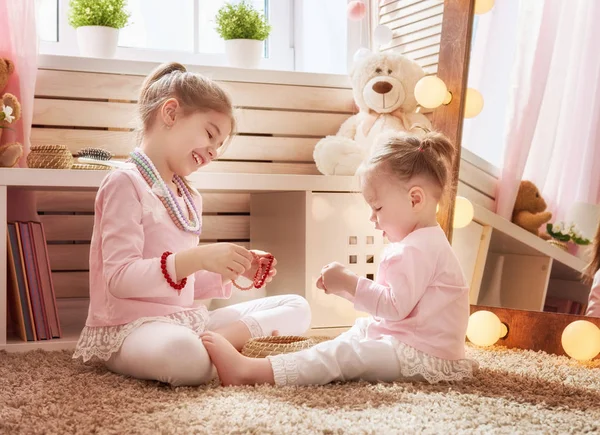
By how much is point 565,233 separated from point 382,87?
76cm

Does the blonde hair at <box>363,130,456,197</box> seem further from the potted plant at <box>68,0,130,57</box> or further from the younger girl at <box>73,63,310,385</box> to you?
the potted plant at <box>68,0,130,57</box>

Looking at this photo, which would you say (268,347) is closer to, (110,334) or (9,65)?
(110,334)

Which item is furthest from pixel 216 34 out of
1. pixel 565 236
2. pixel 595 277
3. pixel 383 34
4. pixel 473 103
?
pixel 595 277

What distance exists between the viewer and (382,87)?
2117 mm

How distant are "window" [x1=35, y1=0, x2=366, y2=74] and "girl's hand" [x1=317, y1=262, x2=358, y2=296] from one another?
1273 mm

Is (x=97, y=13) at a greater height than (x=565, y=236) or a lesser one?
greater

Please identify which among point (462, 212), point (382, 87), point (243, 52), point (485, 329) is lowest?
point (485, 329)

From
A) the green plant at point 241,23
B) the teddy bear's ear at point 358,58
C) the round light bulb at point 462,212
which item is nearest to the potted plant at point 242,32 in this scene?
the green plant at point 241,23

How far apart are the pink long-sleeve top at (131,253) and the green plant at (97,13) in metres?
0.92

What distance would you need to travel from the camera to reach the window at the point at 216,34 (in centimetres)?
241

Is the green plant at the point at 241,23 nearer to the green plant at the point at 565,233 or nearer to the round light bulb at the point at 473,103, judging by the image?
the round light bulb at the point at 473,103

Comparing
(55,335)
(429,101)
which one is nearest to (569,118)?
(429,101)

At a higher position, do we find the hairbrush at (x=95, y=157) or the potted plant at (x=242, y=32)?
the potted plant at (x=242, y=32)

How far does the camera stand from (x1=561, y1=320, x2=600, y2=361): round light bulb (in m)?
1.49
